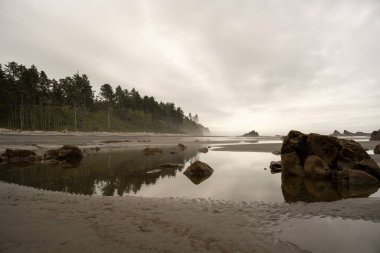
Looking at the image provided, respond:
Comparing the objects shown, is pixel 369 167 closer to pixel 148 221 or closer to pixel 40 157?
pixel 148 221

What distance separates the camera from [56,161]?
24109mm

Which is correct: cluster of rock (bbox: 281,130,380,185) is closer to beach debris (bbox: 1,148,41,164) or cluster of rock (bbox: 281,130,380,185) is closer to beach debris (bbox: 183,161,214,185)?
beach debris (bbox: 183,161,214,185)

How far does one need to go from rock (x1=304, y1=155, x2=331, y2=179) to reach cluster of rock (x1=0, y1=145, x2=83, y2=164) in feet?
70.1

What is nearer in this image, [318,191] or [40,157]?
[318,191]

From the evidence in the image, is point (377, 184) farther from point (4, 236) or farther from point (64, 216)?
point (4, 236)

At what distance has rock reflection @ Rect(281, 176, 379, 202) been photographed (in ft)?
39.2

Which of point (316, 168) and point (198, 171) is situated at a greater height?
point (316, 168)

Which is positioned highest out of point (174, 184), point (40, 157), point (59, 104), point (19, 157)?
point (59, 104)

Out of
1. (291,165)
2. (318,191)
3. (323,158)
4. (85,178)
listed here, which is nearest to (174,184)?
(85,178)

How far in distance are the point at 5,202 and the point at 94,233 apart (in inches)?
224

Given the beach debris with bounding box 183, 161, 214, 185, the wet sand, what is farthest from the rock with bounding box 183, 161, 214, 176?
the wet sand

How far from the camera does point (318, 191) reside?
13.3 metres

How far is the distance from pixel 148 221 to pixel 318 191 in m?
10.1

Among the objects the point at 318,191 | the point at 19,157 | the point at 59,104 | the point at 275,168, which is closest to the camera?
the point at 318,191
